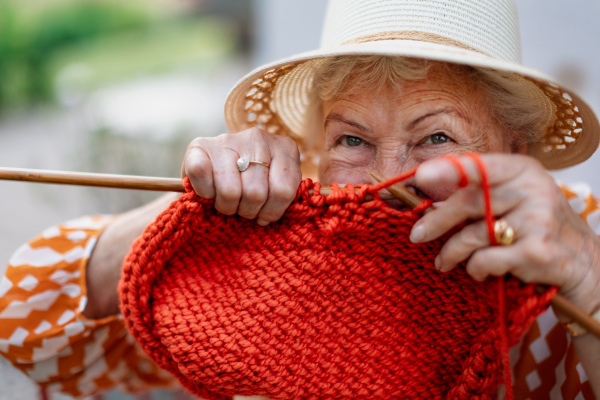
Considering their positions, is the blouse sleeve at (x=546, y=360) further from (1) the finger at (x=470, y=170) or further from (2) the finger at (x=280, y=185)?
(2) the finger at (x=280, y=185)

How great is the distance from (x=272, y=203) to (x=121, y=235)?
0.64 m

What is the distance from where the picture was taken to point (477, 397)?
1053 mm

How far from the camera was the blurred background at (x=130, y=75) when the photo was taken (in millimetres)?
2152

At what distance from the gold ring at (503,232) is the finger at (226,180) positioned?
0.46 meters

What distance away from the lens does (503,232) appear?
2.78 feet

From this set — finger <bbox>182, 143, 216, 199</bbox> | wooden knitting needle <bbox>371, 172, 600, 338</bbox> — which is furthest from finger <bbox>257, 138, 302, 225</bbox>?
wooden knitting needle <bbox>371, 172, 600, 338</bbox>

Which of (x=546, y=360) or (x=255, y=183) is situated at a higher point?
(x=255, y=183)

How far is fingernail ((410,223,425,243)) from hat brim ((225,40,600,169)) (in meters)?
0.30

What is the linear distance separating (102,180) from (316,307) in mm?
492

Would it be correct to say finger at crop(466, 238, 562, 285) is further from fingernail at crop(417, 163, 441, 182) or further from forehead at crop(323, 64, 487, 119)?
forehead at crop(323, 64, 487, 119)

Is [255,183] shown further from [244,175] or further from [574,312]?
[574,312]

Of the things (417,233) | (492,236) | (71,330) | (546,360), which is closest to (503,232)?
(492,236)

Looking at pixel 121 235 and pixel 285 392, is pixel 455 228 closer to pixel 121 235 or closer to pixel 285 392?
pixel 285 392

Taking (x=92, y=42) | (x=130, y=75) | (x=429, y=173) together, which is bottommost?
(x=130, y=75)
